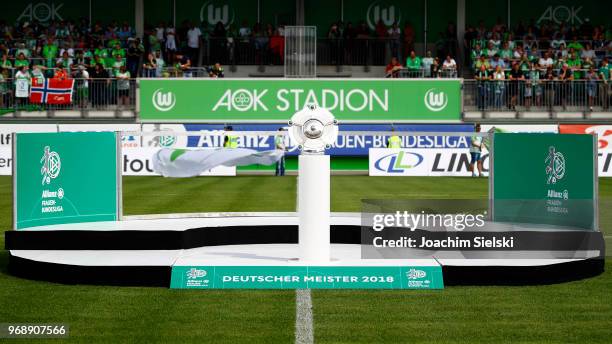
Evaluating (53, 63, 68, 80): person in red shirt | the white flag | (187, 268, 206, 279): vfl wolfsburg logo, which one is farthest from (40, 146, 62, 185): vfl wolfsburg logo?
(53, 63, 68, 80): person in red shirt

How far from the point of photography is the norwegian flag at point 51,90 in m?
37.8

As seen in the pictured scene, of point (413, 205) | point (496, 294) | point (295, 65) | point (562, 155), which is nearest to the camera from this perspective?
point (496, 294)

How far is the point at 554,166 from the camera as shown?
40.1 feet

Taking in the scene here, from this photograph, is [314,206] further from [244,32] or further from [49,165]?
[244,32]

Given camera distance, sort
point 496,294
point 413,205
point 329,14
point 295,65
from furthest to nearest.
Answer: point 329,14, point 295,65, point 413,205, point 496,294

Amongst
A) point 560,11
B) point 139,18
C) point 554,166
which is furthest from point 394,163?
point 554,166

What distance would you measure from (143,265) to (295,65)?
29087 mm

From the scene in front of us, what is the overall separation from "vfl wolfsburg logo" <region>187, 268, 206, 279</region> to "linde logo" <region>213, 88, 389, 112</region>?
92.2ft

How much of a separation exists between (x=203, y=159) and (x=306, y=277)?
4.04 m

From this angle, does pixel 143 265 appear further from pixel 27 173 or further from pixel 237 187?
pixel 237 187

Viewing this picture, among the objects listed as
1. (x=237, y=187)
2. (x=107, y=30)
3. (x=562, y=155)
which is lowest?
(x=237, y=187)

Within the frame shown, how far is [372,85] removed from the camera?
38469 millimetres

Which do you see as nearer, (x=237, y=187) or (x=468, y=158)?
(x=237, y=187)

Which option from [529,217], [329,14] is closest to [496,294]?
[529,217]
